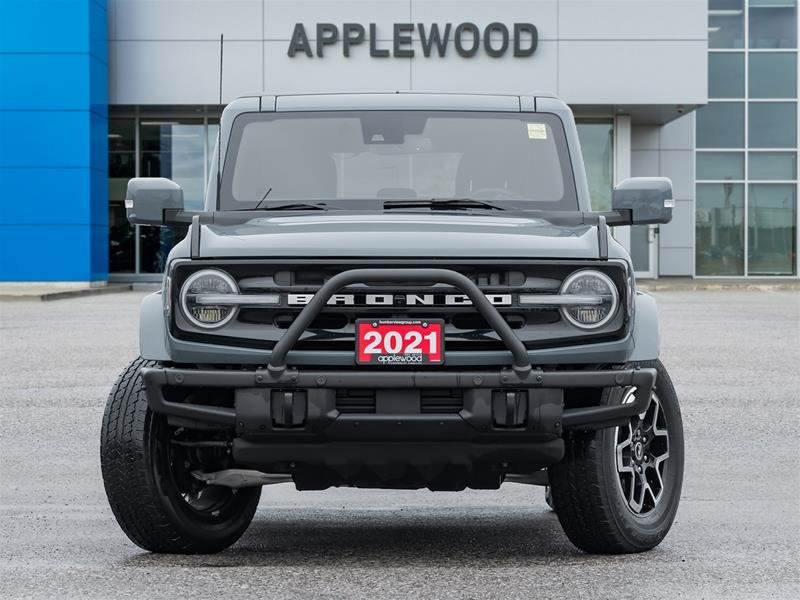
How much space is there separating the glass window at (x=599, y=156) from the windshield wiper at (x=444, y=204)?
32030 mm

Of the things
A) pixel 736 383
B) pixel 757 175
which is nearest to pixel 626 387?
pixel 736 383

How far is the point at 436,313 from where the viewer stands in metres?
5.17

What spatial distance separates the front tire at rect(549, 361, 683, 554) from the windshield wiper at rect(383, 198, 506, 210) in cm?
117

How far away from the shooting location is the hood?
17.2 feet

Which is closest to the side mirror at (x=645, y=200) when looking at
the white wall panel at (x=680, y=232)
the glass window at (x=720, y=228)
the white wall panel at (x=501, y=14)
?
the white wall panel at (x=501, y=14)

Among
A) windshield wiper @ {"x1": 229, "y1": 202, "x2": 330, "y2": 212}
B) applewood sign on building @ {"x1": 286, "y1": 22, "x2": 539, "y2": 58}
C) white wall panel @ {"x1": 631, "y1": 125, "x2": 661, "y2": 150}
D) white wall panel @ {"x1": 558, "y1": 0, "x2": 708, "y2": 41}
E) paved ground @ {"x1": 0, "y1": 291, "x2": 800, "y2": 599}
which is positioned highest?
white wall panel @ {"x1": 558, "y1": 0, "x2": 708, "y2": 41}

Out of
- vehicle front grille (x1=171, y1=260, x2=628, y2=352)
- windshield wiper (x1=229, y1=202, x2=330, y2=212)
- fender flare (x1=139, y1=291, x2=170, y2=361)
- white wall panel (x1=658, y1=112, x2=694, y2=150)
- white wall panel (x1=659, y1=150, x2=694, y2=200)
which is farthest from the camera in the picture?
white wall panel (x1=658, y1=112, x2=694, y2=150)

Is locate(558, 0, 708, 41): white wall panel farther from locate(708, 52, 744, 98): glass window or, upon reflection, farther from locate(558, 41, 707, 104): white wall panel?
locate(708, 52, 744, 98): glass window

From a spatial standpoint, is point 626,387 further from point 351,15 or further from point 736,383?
point 351,15

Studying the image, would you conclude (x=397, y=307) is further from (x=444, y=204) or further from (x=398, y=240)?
(x=444, y=204)

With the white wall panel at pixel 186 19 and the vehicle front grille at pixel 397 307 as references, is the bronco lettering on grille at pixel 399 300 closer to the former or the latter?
the vehicle front grille at pixel 397 307

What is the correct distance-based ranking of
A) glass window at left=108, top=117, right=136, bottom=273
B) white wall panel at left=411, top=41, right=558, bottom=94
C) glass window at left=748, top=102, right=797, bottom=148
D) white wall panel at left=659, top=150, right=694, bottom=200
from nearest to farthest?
white wall panel at left=411, top=41, right=558, bottom=94 → glass window at left=108, top=117, right=136, bottom=273 → white wall panel at left=659, top=150, right=694, bottom=200 → glass window at left=748, top=102, right=797, bottom=148

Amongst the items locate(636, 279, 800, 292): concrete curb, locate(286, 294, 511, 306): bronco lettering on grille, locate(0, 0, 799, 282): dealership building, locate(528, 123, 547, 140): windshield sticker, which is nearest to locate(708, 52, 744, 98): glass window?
locate(0, 0, 799, 282): dealership building

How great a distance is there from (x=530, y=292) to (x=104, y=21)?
32.7 metres
